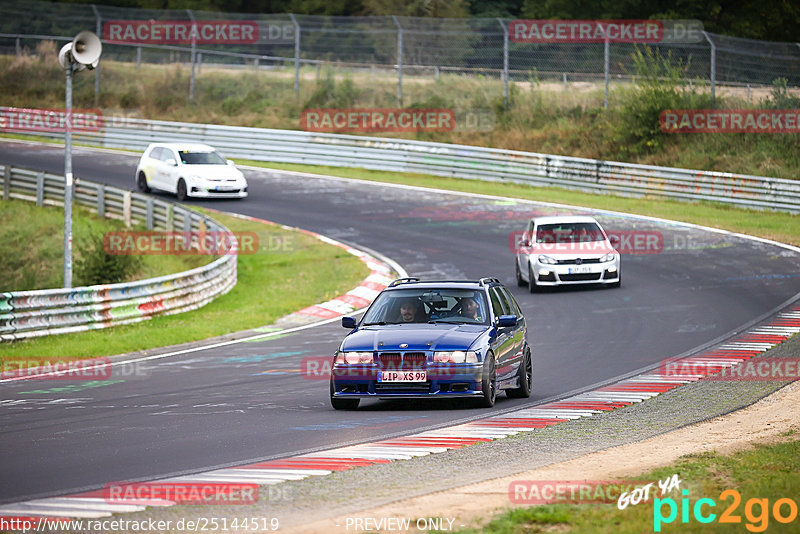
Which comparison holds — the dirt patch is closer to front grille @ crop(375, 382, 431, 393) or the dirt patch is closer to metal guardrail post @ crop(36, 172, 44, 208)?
front grille @ crop(375, 382, 431, 393)

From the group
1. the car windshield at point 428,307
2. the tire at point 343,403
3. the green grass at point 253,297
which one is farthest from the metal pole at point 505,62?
the tire at point 343,403

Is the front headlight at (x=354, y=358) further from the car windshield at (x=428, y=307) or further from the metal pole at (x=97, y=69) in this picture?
the metal pole at (x=97, y=69)

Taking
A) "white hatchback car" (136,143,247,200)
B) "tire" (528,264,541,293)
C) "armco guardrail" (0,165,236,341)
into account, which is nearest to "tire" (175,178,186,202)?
"white hatchback car" (136,143,247,200)

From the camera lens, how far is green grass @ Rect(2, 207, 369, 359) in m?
18.2

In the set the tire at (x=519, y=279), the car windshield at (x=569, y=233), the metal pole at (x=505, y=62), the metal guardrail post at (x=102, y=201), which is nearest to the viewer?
the car windshield at (x=569, y=233)

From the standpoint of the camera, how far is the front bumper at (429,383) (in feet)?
39.3

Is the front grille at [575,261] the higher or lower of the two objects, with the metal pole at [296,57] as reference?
lower

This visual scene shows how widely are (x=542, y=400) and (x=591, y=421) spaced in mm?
1547

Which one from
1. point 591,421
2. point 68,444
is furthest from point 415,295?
point 68,444

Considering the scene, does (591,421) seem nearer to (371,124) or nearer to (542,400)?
(542,400)

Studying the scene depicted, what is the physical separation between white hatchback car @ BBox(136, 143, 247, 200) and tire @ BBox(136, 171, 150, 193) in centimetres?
7

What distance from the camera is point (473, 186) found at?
3794 centimetres

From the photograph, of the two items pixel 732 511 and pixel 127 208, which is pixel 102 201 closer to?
pixel 127 208

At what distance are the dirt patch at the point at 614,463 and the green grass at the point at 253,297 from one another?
33.1ft
